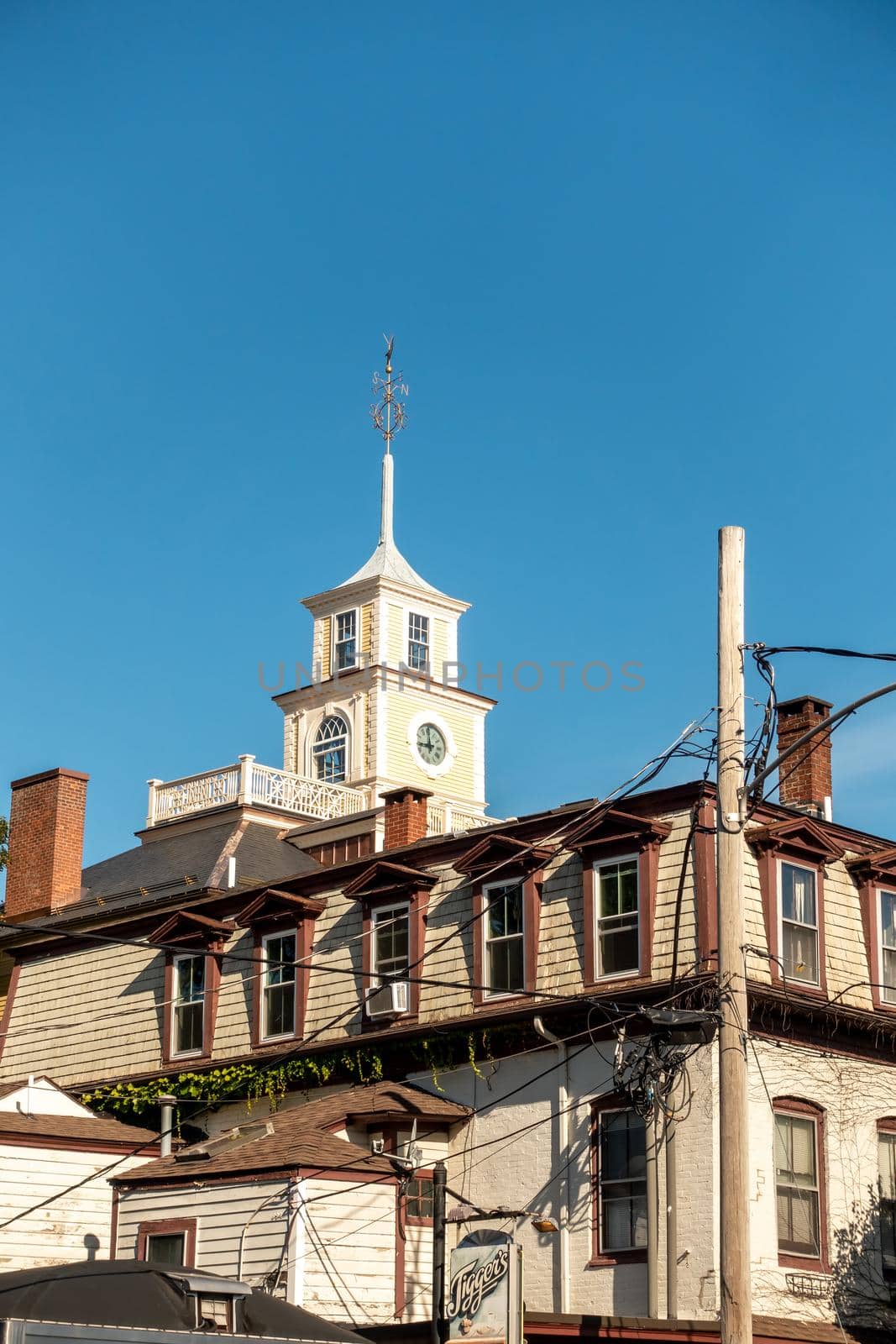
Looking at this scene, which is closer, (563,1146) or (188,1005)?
(563,1146)

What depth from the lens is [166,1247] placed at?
28062mm

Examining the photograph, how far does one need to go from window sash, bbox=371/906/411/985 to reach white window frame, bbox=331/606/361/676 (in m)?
31.7

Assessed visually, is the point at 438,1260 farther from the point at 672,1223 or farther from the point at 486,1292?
the point at 672,1223

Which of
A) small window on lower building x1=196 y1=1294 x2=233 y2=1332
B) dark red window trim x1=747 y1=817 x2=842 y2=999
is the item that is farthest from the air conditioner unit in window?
small window on lower building x1=196 y1=1294 x2=233 y2=1332

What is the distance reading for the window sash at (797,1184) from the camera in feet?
87.5

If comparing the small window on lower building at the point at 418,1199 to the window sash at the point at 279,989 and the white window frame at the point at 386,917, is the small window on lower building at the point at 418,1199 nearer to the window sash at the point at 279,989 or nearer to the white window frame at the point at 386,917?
the white window frame at the point at 386,917

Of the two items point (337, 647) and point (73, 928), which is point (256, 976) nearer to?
point (73, 928)

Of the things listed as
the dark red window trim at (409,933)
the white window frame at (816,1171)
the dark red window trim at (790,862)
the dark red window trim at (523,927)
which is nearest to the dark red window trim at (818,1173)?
the white window frame at (816,1171)

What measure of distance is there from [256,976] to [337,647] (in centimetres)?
3180

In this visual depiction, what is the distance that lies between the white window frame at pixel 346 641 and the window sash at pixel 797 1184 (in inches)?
1451

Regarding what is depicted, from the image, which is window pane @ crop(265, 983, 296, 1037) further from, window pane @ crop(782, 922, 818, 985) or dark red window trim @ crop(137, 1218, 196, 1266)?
window pane @ crop(782, 922, 818, 985)

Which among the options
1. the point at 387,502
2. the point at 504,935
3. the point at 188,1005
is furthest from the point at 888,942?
the point at 387,502

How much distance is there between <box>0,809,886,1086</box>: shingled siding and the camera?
90.8ft

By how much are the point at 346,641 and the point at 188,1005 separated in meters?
30.8
